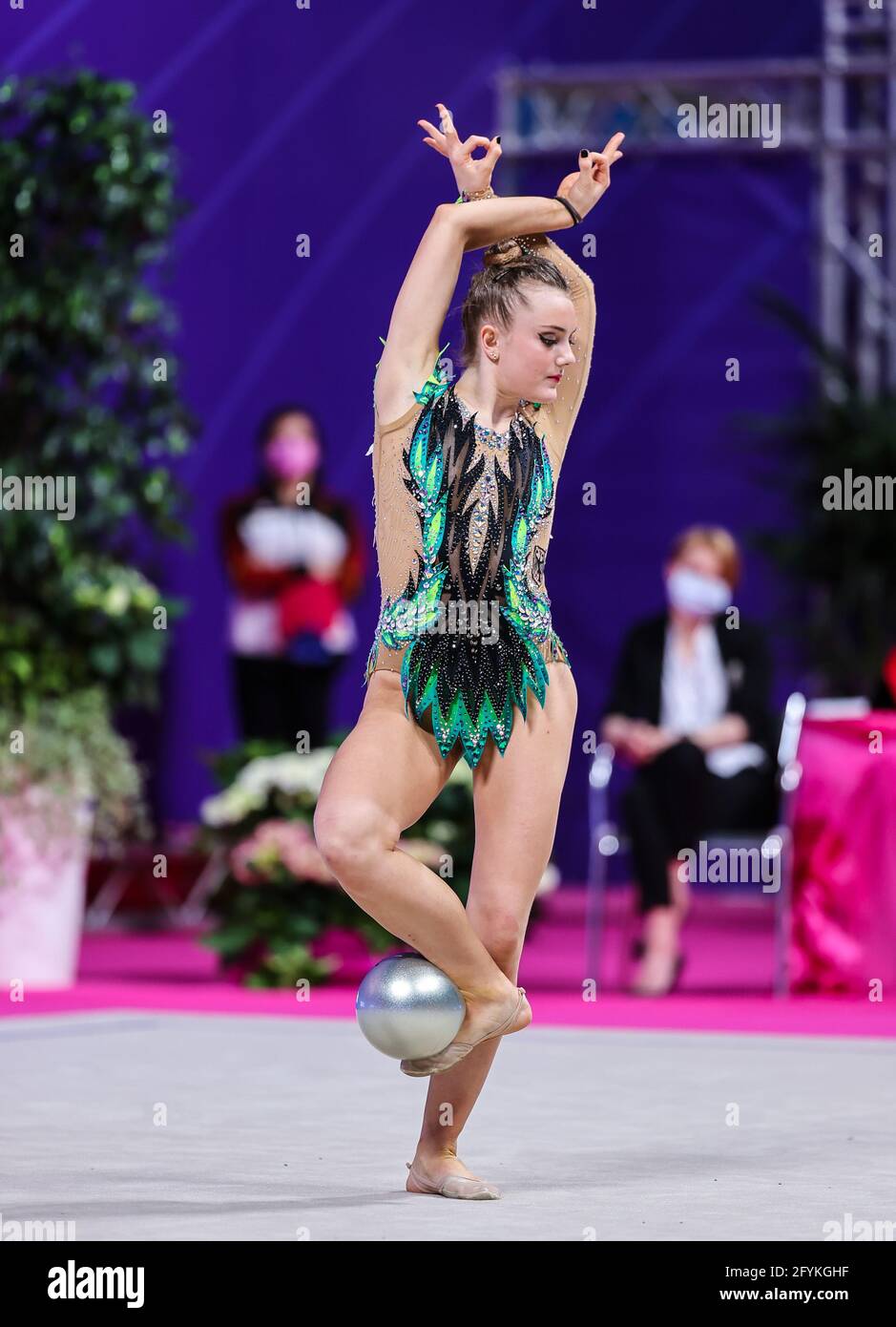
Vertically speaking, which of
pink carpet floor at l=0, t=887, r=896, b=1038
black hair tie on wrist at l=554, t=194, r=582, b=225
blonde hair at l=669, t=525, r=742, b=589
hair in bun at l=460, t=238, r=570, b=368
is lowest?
pink carpet floor at l=0, t=887, r=896, b=1038

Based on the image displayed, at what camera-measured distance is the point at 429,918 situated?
11.1 feet

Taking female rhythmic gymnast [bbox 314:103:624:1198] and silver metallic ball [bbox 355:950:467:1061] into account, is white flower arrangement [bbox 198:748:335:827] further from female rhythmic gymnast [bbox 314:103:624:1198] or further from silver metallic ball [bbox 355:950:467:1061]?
silver metallic ball [bbox 355:950:467:1061]

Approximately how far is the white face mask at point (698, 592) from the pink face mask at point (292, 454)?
190cm

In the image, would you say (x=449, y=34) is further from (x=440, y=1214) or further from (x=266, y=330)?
(x=440, y=1214)

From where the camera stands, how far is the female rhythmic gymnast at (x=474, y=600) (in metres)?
3.52

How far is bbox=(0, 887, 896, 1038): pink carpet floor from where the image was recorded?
20.7 ft

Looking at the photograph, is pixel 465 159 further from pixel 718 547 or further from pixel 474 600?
pixel 718 547

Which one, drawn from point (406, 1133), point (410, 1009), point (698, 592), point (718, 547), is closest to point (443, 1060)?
point (410, 1009)

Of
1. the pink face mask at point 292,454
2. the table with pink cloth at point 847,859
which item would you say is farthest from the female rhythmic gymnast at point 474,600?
the pink face mask at point 292,454

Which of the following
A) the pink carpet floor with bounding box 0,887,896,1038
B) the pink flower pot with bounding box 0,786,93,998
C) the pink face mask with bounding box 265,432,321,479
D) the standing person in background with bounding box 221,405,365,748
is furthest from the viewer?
the standing person in background with bounding box 221,405,365,748

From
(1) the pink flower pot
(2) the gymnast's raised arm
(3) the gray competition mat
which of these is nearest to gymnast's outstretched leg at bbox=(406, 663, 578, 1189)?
(3) the gray competition mat

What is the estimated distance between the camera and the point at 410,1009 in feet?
10.9
